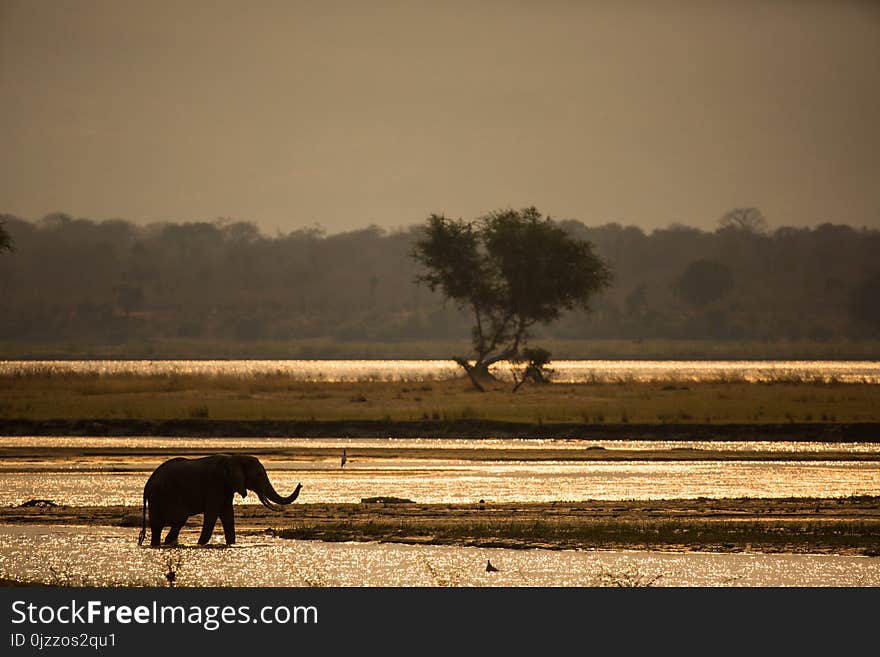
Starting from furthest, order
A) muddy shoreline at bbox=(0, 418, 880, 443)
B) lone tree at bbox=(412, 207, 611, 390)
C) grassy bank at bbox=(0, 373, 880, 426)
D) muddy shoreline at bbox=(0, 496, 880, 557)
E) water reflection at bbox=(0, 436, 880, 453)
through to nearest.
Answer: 1. lone tree at bbox=(412, 207, 611, 390)
2. grassy bank at bbox=(0, 373, 880, 426)
3. muddy shoreline at bbox=(0, 418, 880, 443)
4. water reflection at bbox=(0, 436, 880, 453)
5. muddy shoreline at bbox=(0, 496, 880, 557)

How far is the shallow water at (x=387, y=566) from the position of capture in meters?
18.2

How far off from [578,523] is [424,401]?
107ft

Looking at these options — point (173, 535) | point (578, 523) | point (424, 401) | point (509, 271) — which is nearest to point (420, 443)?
point (424, 401)

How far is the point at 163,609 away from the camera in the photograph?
50.6 ft

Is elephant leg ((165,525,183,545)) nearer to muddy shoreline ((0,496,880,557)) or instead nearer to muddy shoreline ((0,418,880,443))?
muddy shoreline ((0,496,880,557))

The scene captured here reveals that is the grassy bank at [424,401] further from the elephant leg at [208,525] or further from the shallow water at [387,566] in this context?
the shallow water at [387,566]

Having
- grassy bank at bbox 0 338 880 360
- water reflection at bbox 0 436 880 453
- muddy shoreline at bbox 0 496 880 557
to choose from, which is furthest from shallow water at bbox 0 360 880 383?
muddy shoreline at bbox 0 496 880 557

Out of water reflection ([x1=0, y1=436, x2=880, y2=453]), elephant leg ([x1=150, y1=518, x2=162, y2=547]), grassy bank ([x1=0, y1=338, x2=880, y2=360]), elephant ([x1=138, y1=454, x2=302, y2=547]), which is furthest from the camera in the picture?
grassy bank ([x1=0, y1=338, x2=880, y2=360])

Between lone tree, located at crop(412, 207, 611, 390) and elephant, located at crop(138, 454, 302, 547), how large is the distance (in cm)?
5034

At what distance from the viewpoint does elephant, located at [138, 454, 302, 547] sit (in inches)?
817

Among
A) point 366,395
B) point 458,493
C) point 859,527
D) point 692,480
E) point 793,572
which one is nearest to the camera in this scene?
point 793,572

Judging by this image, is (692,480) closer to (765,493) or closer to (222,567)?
(765,493)

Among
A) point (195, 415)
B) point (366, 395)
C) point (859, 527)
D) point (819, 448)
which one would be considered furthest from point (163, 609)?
point (366, 395)

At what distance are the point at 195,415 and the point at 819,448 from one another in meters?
17.8
